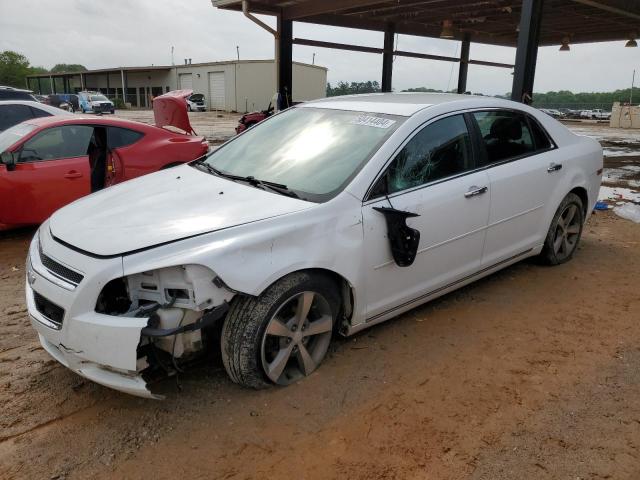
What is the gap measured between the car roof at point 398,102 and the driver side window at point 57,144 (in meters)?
3.32

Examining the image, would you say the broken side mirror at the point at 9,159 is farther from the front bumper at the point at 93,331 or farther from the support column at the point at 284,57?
the support column at the point at 284,57

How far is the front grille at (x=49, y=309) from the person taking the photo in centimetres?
260

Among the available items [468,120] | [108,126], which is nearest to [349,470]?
[468,120]

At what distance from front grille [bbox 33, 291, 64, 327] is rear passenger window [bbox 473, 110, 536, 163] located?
3030mm

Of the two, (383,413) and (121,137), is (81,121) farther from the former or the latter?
(383,413)

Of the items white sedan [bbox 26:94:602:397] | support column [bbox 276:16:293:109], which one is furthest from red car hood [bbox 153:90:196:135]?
white sedan [bbox 26:94:602:397]

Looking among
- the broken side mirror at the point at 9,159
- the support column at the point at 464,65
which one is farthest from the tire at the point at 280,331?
the support column at the point at 464,65

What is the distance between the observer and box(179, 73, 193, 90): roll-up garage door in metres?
49.0

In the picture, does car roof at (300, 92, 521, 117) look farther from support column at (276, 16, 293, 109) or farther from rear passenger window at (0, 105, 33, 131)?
support column at (276, 16, 293, 109)

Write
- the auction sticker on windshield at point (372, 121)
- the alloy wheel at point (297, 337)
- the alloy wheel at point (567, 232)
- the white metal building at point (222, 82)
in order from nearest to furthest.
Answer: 1. the alloy wheel at point (297, 337)
2. the auction sticker on windshield at point (372, 121)
3. the alloy wheel at point (567, 232)
4. the white metal building at point (222, 82)

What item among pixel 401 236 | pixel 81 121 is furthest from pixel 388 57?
pixel 401 236

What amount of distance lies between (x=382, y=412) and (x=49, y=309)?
182cm

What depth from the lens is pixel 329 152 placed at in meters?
3.41

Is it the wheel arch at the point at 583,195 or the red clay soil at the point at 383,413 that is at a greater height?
the wheel arch at the point at 583,195
